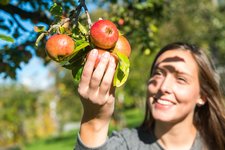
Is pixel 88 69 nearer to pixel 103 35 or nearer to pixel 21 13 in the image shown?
pixel 103 35

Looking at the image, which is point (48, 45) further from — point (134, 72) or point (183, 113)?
point (134, 72)

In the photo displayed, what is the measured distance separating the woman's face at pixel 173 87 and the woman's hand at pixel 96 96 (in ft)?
2.70

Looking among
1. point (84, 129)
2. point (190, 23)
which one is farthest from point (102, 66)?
point (190, 23)

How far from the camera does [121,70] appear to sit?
1414 mm

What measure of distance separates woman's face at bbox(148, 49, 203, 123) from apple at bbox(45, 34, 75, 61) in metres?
1.20

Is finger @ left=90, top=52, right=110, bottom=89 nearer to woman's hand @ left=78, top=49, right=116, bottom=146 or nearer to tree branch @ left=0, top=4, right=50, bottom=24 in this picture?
woman's hand @ left=78, top=49, right=116, bottom=146

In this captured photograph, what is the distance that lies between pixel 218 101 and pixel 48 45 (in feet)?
5.98

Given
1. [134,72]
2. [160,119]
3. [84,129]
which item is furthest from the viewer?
[134,72]

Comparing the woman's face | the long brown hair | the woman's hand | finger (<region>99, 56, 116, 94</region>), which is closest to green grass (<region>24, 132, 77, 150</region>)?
the long brown hair

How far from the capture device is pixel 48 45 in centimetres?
147

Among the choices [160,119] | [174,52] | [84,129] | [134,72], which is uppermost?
[174,52]

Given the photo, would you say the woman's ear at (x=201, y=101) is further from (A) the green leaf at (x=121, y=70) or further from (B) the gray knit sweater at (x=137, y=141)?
(A) the green leaf at (x=121, y=70)

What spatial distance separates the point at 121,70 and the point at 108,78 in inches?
2.1

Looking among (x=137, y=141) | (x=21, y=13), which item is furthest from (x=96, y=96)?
(x=21, y=13)
